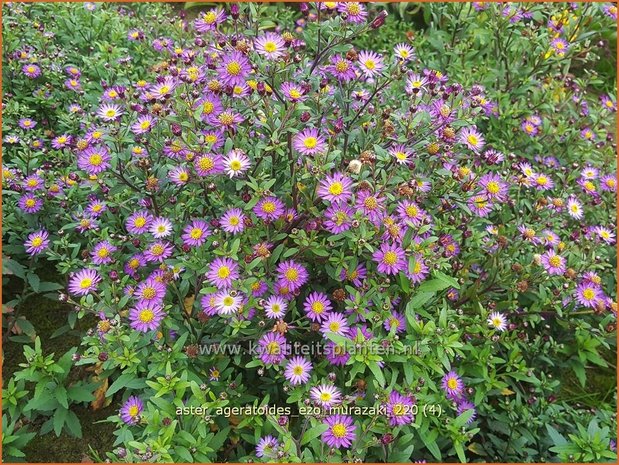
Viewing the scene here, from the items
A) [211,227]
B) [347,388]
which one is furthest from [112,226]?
[347,388]

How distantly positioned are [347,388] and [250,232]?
76cm

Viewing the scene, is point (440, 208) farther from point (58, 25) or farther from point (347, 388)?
point (58, 25)

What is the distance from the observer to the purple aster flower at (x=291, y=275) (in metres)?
2.07

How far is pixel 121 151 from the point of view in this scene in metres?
2.29

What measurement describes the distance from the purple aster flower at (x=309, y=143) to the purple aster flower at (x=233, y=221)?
13.2 inches

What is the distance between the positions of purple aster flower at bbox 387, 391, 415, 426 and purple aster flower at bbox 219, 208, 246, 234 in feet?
2.81

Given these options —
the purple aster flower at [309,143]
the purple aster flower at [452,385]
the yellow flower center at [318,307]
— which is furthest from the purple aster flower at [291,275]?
the purple aster flower at [452,385]

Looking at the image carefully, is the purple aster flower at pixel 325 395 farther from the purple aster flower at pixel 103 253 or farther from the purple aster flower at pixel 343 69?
the purple aster flower at pixel 343 69

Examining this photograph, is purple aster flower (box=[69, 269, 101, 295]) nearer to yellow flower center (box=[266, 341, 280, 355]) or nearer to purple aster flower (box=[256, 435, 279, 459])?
yellow flower center (box=[266, 341, 280, 355])

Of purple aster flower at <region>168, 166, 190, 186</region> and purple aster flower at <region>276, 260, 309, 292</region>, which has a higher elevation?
purple aster flower at <region>168, 166, 190, 186</region>

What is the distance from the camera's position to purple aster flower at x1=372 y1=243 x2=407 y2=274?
2.07 metres

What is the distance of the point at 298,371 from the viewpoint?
6.91 feet

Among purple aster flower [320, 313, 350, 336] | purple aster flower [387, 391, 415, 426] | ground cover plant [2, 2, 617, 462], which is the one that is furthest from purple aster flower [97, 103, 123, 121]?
purple aster flower [387, 391, 415, 426]

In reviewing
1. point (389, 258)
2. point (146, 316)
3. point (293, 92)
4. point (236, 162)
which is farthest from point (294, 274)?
point (293, 92)
